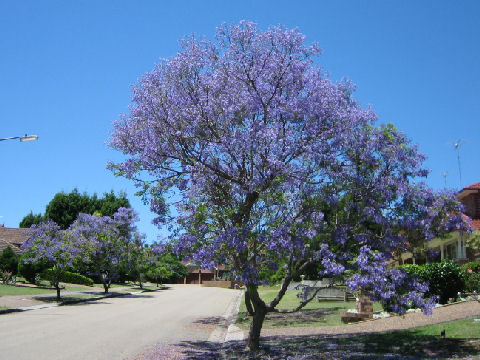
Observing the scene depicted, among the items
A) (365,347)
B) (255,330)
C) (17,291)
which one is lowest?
(365,347)

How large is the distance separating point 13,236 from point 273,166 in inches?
2279

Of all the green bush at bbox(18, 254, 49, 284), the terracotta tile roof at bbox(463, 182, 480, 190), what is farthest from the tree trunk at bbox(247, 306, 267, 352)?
the green bush at bbox(18, 254, 49, 284)

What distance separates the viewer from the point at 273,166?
9891mm

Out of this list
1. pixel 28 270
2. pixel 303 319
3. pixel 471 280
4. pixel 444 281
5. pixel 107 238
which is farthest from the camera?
pixel 28 270

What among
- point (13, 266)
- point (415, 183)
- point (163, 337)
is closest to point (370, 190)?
point (415, 183)

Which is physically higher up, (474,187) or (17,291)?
(474,187)

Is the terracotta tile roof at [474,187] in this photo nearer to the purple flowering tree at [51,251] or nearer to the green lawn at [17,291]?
the purple flowering tree at [51,251]

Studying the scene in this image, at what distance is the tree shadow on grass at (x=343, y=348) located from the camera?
9867mm

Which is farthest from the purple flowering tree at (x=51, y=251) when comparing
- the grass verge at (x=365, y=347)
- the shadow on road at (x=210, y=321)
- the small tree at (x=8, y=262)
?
the grass verge at (x=365, y=347)

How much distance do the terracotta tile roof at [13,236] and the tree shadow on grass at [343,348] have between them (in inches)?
1971

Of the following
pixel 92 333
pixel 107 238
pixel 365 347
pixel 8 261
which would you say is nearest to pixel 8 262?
pixel 8 261

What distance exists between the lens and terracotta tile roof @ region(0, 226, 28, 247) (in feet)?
189

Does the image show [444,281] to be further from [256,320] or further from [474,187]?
[474,187]

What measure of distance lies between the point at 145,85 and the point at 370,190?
561 cm
